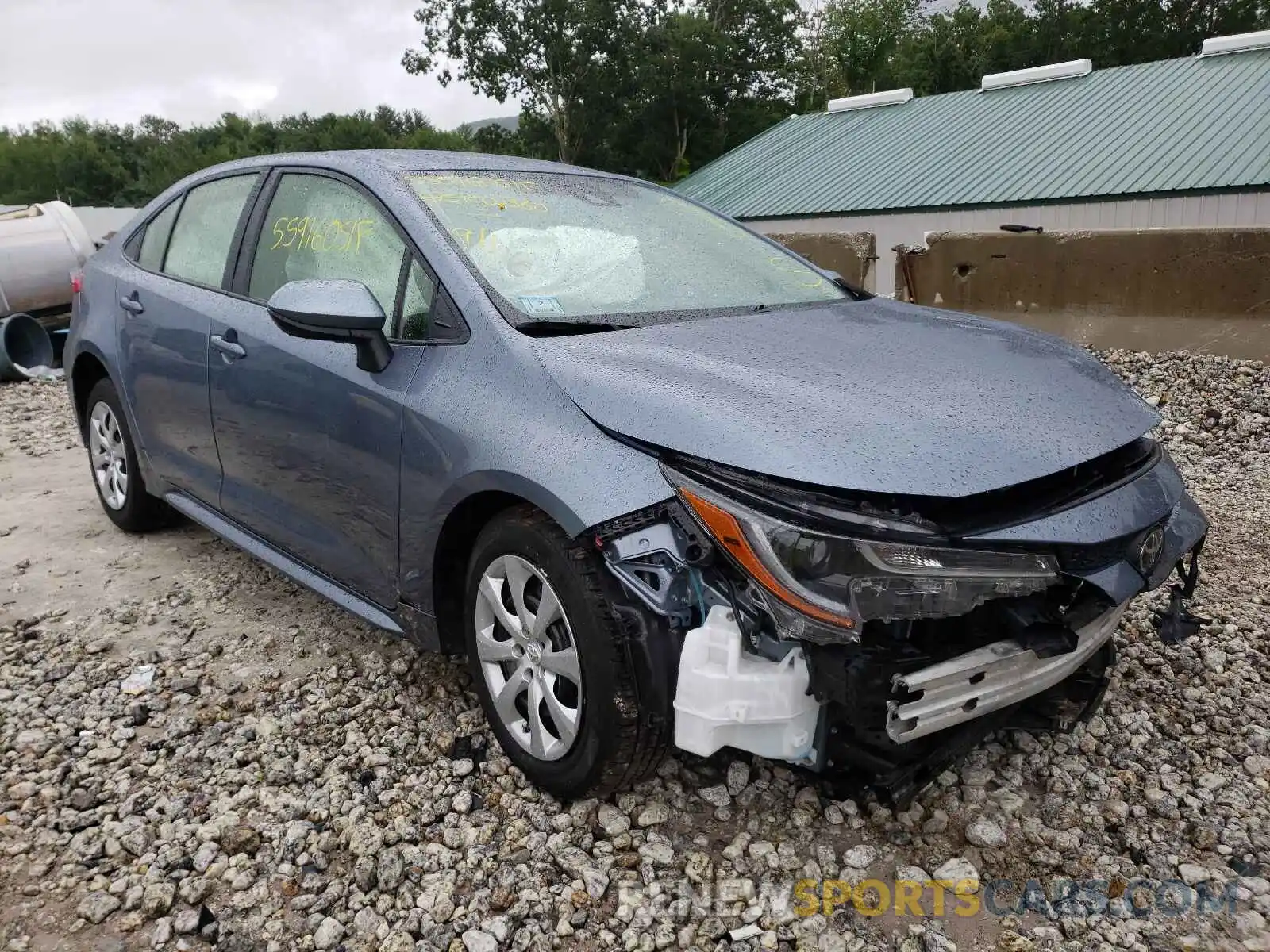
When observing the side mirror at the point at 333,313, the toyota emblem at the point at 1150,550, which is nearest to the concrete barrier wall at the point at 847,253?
the side mirror at the point at 333,313

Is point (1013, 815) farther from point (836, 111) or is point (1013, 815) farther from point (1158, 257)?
point (836, 111)

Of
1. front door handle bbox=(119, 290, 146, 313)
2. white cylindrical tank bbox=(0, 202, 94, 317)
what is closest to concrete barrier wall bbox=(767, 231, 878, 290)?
front door handle bbox=(119, 290, 146, 313)

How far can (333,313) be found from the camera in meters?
2.51

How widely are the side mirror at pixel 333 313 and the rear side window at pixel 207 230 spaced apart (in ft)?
3.72

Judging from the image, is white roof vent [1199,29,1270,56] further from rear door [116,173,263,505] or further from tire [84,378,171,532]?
tire [84,378,171,532]

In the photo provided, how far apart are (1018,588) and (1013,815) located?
784 millimetres

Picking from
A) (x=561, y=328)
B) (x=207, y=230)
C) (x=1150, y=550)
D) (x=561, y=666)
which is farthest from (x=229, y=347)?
(x=1150, y=550)

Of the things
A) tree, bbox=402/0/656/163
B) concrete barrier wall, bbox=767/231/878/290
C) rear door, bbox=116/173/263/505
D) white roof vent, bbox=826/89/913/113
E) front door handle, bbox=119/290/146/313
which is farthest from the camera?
tree, bbox=402/0/656/163

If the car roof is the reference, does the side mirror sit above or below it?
below

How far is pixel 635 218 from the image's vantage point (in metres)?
3.27

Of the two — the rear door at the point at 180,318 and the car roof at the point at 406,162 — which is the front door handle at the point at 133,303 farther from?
the car roof at the point at 406,162

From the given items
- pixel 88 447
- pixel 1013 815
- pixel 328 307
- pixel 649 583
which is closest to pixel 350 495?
pixel 328 307

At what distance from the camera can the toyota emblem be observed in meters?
2.21

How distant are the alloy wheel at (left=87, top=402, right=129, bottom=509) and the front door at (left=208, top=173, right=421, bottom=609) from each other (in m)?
1.24
